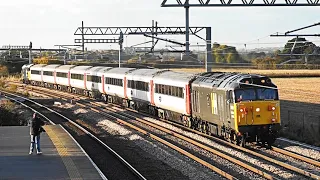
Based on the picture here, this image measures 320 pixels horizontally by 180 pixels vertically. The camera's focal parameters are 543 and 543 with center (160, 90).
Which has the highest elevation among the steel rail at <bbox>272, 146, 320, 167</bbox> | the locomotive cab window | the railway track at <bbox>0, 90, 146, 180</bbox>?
the locomotive cab window

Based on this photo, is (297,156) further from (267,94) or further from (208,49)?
(208,49)

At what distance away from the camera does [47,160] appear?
17453 mm

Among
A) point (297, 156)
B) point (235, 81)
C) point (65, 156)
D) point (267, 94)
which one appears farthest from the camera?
point (235, 81)

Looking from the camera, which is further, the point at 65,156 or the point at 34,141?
the point at 34,141

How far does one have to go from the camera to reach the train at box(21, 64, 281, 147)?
19703 mm

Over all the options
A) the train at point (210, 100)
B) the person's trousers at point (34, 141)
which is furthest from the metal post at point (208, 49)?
the person's trousers at point (34, 141)

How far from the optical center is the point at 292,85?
54094 millimetres

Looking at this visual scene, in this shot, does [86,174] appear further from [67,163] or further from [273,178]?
[273,178]

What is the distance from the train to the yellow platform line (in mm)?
6135

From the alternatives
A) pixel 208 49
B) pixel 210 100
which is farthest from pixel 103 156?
pixel 208 49

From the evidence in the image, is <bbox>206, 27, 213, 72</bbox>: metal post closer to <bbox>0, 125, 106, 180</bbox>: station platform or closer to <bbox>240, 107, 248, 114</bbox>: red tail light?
<bbox>0, 125, 106, 180</bbox>: station platform

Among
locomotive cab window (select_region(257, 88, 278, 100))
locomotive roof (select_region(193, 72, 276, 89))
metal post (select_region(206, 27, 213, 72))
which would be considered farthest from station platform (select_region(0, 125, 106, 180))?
metal post (select_region(206, 27, 213, 72))

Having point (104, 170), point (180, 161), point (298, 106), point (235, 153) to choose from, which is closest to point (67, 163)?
point (104, 170)

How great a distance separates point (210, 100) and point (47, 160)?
773 cm
